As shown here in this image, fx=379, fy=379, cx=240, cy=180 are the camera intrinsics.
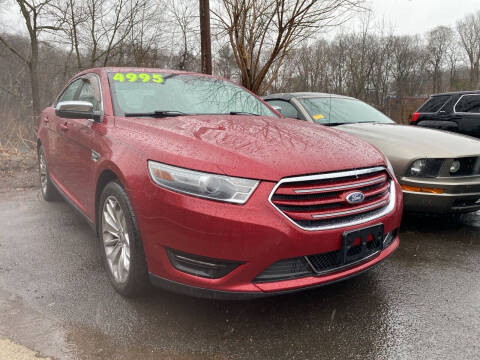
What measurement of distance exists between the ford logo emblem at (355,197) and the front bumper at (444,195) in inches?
66.8

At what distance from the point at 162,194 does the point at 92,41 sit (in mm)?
23235

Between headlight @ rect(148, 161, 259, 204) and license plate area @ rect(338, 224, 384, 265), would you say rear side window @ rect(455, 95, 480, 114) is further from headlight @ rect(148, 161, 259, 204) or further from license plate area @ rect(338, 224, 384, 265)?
headlight @ rect(148, 161, 259, 204)

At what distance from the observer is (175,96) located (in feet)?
10.6

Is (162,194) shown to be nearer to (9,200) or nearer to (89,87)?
(89,87)

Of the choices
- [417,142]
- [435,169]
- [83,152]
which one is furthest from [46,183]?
[435,169]

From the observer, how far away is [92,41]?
22172 millimetres

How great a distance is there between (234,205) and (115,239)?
43.4 inches

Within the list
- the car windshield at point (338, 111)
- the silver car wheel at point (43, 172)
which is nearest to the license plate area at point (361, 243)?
the car windshield at point (338, 111)

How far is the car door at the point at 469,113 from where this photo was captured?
282 inches

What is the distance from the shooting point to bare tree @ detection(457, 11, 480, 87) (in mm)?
36444

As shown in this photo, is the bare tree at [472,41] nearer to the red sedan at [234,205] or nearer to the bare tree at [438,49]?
the bare tree at [438,49]

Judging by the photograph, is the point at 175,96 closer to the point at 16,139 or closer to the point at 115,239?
the point at 115,239

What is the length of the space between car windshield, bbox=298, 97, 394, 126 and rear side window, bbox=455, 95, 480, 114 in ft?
9.98

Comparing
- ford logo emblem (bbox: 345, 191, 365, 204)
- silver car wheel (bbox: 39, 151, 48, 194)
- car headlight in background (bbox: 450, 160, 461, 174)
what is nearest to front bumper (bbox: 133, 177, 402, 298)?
ford logo emblem (bbox: 345, 191, 365, 204)
